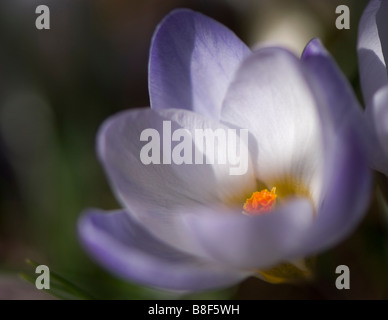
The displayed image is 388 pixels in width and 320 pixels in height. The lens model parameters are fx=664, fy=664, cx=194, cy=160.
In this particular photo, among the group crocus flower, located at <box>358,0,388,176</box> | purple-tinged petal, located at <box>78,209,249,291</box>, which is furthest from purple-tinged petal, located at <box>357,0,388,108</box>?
purple-tinged petal, located at <box>78,209,249,291</box>

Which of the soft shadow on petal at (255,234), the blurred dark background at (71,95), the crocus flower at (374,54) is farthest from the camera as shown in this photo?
the blurred dark background at (71,95)

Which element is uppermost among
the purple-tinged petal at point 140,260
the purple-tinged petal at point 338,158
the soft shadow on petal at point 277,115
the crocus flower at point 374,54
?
the crocus flower at point 374,54

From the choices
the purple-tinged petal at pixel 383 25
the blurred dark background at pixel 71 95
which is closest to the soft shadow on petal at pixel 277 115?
the purple-tinged petal at pixel 383 25

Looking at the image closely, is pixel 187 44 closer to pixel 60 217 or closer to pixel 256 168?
pixel 256 168

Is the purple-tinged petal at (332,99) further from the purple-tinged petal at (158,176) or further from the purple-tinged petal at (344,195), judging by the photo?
the purple-tinged petal at (158,176)

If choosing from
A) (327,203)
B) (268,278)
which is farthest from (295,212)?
(268,278)

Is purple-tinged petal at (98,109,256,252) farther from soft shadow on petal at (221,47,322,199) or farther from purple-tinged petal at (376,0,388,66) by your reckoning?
purple-tinged petal at (376,0,388,66)

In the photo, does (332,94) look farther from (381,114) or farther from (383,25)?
(383,25)

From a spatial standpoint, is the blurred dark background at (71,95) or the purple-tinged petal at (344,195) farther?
the blurred dark background at (71,95)

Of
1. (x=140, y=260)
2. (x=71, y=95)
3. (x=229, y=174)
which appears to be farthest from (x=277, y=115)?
(x=71, y=95)
